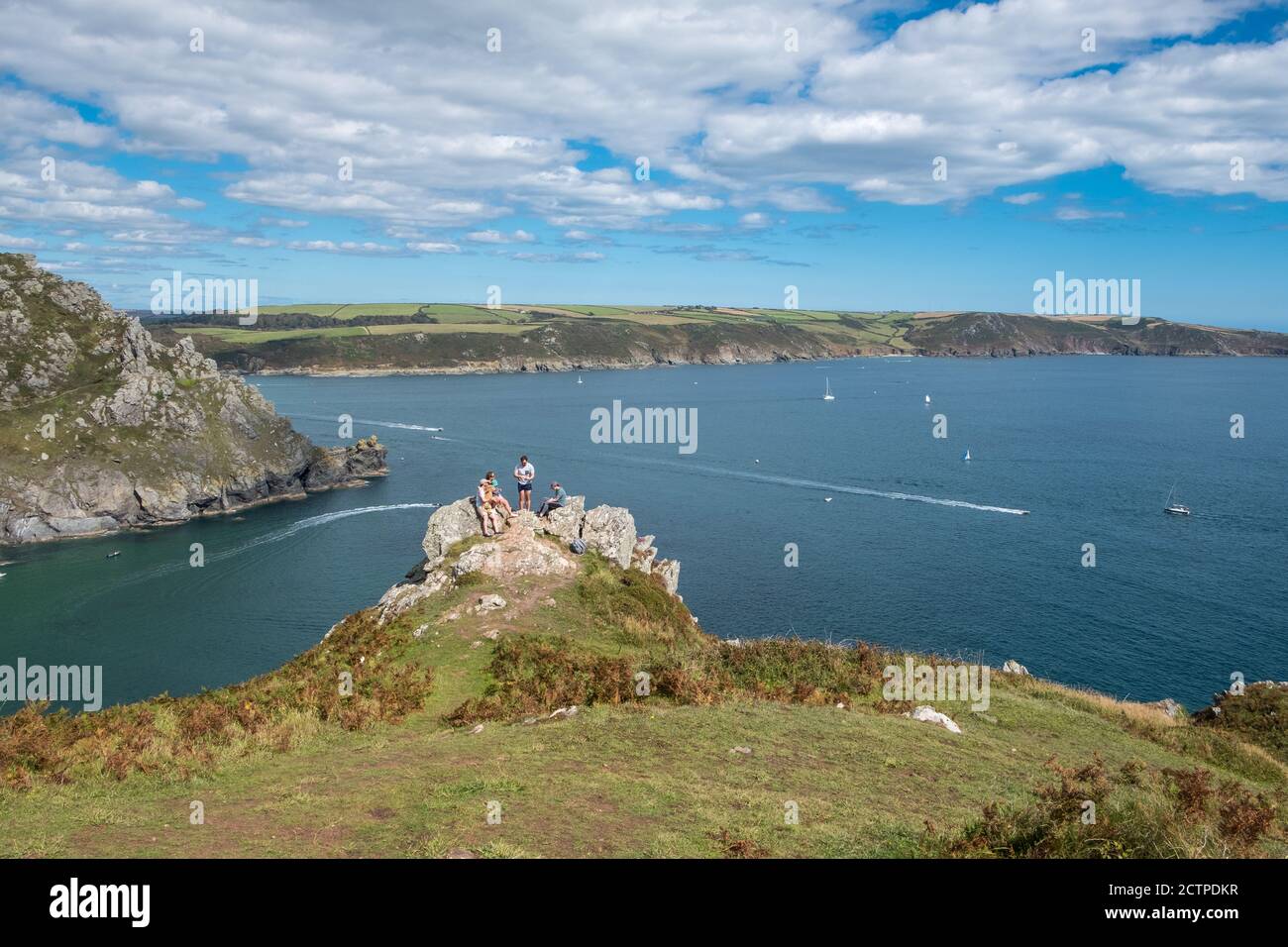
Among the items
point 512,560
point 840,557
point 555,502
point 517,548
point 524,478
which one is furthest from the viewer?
point 840,557

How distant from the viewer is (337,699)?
2191 cm

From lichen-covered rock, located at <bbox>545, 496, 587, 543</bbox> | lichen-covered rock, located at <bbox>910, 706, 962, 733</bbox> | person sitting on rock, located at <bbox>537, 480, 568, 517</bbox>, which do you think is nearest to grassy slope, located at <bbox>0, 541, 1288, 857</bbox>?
lichen-covered rock, located at <bbox>910, 706, 962, 733</bbox>

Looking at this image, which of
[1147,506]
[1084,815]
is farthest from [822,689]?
[1147,506]

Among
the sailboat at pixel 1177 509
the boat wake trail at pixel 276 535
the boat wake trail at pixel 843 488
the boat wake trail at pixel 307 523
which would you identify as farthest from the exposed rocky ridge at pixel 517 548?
the sailboat at pixel 1177 509

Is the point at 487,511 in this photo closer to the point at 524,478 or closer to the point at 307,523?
the point at 524,478

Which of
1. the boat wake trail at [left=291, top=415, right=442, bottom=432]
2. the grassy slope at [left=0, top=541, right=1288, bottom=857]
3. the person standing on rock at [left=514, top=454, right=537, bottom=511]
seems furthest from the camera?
the boat wake trail at [left=291, top=415, right=442, bottom=432]

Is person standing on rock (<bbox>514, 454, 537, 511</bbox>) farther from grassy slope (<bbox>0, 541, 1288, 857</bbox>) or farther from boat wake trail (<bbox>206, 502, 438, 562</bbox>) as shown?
boat wake trail (<bbox>206, 502, 438, 562</bbox>)

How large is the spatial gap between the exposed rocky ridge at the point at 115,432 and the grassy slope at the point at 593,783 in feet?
282

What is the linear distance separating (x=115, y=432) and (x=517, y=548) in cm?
8928

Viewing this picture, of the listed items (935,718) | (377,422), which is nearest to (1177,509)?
(935,718)

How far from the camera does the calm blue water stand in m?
57.5

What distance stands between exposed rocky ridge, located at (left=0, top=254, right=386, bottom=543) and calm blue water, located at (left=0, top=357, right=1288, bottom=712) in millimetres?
5636

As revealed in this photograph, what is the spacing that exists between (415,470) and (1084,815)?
116 meters

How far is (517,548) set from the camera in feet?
108
